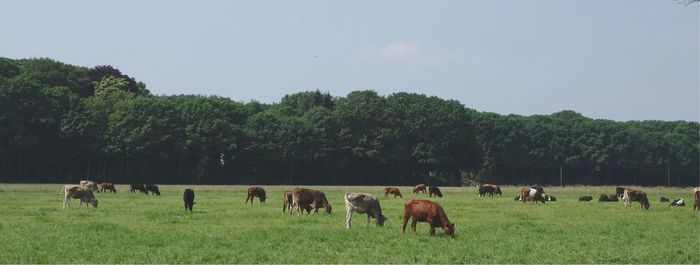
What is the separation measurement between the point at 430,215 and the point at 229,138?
78.2 m

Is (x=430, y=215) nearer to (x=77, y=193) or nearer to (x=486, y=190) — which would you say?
(x=77, y=193)

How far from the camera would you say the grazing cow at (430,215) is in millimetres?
Result: 23688

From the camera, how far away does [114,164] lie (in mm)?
100188

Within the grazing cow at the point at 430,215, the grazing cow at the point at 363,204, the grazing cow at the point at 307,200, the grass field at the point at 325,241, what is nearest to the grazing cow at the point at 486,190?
the grazing cow at the point at 307,200

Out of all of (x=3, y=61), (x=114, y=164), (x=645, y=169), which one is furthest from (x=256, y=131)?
(x=645, y=169)

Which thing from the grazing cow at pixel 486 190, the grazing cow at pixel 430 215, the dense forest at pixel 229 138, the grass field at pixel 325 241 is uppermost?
the dense forest at pixel 229 138

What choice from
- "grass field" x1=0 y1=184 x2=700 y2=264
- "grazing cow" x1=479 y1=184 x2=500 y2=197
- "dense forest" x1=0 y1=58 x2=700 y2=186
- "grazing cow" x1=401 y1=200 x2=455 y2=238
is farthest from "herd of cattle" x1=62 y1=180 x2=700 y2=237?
"dense forest" x1=0 y1=58 x2=700 y2=186

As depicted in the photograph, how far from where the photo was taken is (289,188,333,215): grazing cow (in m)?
34.0

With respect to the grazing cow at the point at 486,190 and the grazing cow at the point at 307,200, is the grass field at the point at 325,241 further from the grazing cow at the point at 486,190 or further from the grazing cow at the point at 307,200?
the grazing cow at the point at 486,190

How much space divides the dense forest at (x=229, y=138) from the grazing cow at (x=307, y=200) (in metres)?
63.3

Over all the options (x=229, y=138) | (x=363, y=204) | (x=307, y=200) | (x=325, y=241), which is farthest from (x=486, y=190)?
(x=229, y=138)

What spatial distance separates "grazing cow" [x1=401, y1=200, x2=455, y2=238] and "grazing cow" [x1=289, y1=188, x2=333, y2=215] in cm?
986

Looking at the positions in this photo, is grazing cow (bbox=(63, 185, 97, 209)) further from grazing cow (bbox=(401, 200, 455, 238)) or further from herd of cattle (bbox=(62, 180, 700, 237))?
grazing cow (bbox=(401, 200, 455, 238))

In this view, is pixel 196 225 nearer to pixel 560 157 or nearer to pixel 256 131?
pixel 256 131
